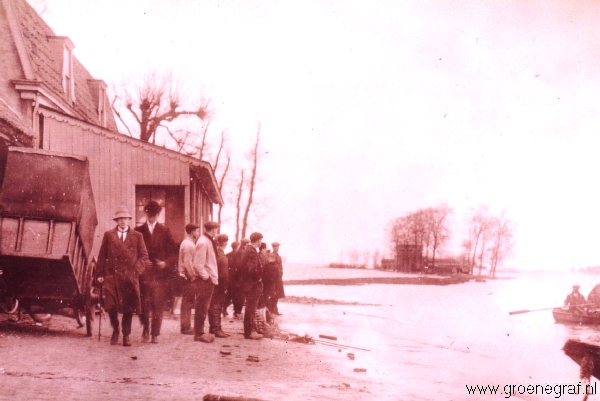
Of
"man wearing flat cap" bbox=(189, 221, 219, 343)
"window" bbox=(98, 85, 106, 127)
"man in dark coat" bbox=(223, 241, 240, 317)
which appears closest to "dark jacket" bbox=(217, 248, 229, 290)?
"man wearing flat cap" bbox=(189, 221, 219, 343)

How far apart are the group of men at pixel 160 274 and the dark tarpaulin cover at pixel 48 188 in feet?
3.29

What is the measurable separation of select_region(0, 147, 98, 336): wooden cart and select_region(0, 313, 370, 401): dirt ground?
0.55 meters

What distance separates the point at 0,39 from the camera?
14.5m

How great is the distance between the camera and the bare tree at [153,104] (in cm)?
1794

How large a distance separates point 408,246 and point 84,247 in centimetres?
5983

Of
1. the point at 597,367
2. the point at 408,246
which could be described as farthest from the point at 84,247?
the point at 408,246

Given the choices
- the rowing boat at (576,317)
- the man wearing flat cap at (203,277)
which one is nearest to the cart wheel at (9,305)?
the man wearing flat cap at (203,277)

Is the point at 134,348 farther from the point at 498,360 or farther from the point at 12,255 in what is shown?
the point at 498,360

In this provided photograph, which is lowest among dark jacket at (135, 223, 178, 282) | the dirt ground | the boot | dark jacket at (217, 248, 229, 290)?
the dirt ground

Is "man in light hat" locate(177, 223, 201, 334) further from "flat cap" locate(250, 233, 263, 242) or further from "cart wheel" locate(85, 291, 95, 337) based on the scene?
"cart wheel" locate(85, 291, 95, 337)

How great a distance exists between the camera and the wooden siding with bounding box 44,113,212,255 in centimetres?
1338

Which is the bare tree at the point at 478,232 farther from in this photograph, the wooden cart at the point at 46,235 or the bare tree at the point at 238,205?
the wooden cart at the point at 46,235

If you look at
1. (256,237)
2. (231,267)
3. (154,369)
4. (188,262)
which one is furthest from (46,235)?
(231,267)

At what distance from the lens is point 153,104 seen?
1973 cm
